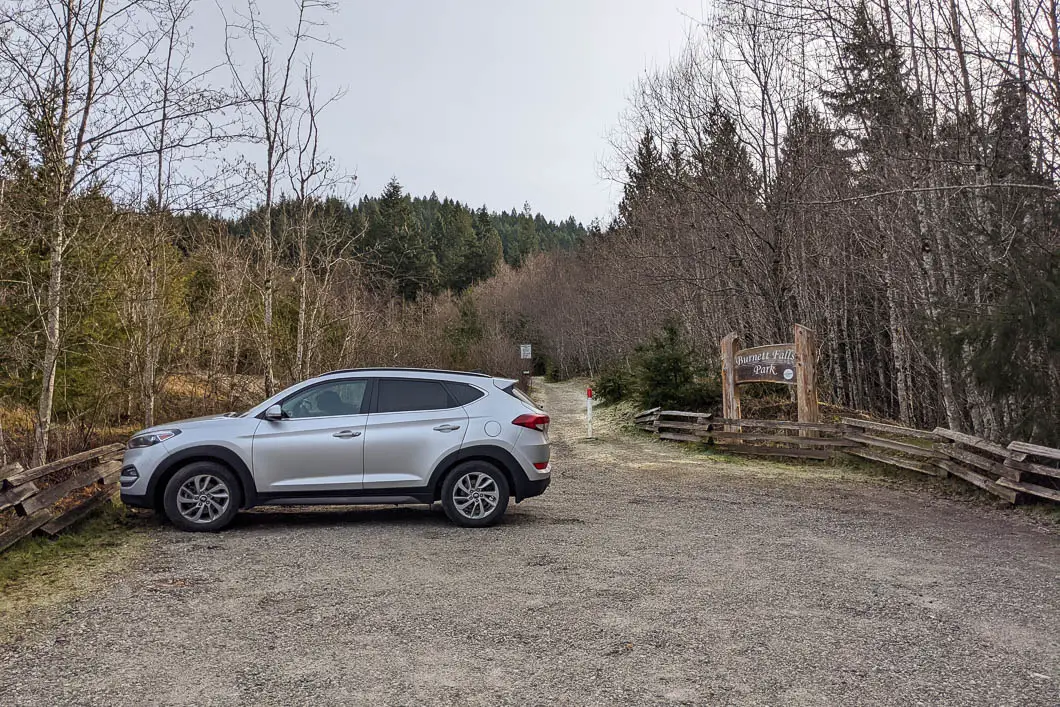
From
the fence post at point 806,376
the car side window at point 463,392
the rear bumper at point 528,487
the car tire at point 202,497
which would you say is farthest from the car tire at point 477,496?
the fence post at point 806,376

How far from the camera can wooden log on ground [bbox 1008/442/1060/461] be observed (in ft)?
29.2

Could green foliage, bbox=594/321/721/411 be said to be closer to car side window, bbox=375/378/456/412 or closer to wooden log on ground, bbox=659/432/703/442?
wooden log on ground, bbox=659/432/703/442

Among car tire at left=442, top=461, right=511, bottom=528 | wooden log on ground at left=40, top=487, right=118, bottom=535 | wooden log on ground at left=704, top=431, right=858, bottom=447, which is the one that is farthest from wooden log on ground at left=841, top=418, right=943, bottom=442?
wooden log on ground at left=40, top=487, right=118, bottom=535

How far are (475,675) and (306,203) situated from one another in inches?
583

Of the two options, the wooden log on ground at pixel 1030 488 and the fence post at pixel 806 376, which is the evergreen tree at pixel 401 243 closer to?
the fence post at pixel 806 376

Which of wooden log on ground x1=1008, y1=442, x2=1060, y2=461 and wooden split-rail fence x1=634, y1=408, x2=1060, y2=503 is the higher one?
wooden log on ground x1=1008, y1=442, x2=1060, y2=461

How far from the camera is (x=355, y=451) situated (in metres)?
8.15

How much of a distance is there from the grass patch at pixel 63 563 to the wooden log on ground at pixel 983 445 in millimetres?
10269

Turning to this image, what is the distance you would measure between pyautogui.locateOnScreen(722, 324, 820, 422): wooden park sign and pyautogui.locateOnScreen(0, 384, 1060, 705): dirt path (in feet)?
21.8

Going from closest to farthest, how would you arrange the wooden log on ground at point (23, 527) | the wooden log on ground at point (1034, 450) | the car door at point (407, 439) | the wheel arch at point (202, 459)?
the wooden log on ground at point (23, 527) < the wheel arch at point (202, 459) < the car door at point (407, 439) < the wooden log on ground at point (1034, 450)

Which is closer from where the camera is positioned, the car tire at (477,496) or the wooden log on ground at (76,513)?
the wooden log on ground at (76,513)

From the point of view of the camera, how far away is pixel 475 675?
4.29 m

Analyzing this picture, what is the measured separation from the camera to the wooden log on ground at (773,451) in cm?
1479

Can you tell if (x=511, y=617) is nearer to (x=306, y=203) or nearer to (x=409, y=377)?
(x=409, y=377)
